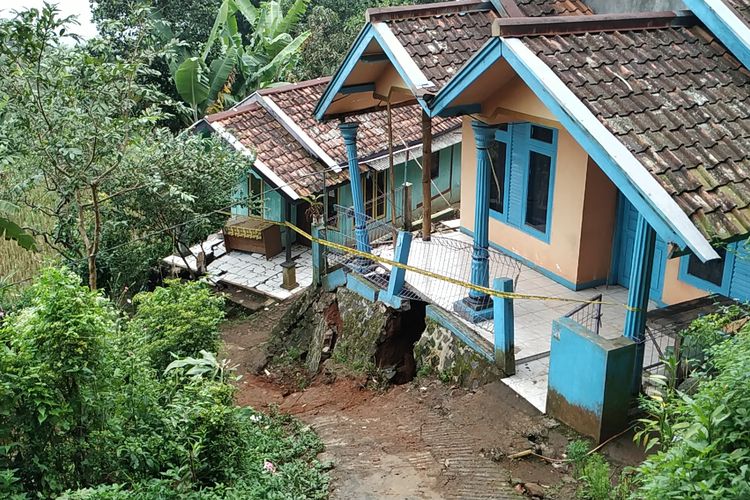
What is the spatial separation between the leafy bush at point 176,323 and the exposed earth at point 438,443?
1.84 meters

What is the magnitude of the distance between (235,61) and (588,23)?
549 inches

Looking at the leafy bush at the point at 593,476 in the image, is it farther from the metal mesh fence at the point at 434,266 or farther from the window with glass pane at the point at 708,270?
the window with glass pane at the point at 708,270

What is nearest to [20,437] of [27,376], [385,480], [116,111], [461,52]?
[27,376]

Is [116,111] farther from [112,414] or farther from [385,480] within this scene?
[385,480]

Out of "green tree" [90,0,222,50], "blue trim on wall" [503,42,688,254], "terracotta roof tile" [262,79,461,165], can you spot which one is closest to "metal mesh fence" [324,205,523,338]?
"blue trim on wall" [503,42,688,254]

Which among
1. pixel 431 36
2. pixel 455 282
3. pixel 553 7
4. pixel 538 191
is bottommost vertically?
pixel 455 282

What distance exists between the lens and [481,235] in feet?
29.8

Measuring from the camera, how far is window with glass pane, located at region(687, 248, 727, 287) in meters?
8.49

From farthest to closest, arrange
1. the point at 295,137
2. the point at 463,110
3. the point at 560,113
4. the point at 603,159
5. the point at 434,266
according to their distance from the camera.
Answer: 1. the point at 295,137
2. the point at 434,266
3. the point at 463,110
4. the point at 560,113
5. the point at 603,159

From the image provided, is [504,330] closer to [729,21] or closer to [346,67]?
[729,21]

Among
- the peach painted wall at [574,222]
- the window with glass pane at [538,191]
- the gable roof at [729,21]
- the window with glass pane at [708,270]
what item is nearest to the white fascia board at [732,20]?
the gable roof at [729,21]

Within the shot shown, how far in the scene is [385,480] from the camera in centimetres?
694

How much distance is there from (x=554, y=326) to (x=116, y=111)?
5.97 m

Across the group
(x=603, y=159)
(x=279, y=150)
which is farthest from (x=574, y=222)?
(x=279, y=150)
